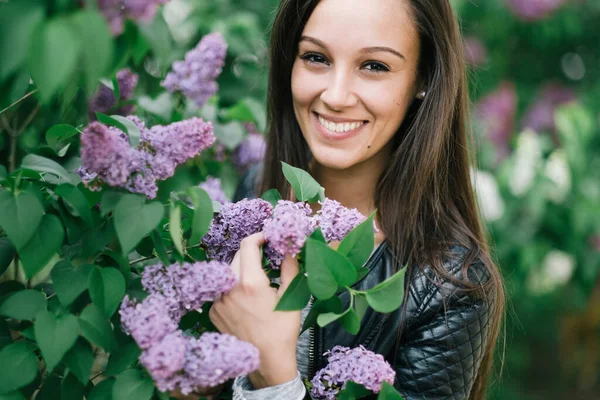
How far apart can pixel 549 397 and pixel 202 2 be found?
308 cm

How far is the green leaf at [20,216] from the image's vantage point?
803 millimetres

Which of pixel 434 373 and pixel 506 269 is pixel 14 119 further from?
pixel 506 269

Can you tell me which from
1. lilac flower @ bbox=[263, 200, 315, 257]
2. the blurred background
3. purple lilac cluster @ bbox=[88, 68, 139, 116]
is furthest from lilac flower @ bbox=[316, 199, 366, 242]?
purple lilac cluster @ bbox=[88, 68, 139, 116]

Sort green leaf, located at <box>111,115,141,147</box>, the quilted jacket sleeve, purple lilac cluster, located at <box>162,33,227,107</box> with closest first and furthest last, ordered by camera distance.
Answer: green leaf, located at <box>111,115,141,147</box> < the quilted jacket sleeve < purple lilac cluster, located at <box>162,33,227,107</box>

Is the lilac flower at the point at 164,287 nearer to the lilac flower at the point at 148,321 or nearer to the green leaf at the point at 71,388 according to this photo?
the lilac flower at the point at 148,321

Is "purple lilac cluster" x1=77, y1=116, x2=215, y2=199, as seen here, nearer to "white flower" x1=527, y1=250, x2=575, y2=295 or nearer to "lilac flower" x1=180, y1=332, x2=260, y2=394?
"lilac flower" x1=180, y1=332, x2=260, y2=394

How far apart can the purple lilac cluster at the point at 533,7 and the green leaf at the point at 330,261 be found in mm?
2599

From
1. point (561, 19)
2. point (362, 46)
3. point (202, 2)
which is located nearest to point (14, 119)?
point (362, 46)

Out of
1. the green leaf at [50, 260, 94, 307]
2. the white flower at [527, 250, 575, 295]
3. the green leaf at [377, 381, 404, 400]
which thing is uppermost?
the green leaf at [50, 260, 94, 307]

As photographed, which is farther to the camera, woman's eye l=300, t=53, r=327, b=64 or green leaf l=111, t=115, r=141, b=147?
woman's eye l=300, t=53, r=327, b=64

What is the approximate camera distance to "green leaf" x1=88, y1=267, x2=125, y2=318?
857 mm

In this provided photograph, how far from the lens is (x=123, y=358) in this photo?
87 centimetres

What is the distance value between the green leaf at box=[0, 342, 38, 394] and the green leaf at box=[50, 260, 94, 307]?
0.09 metres

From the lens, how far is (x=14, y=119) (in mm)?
1289
